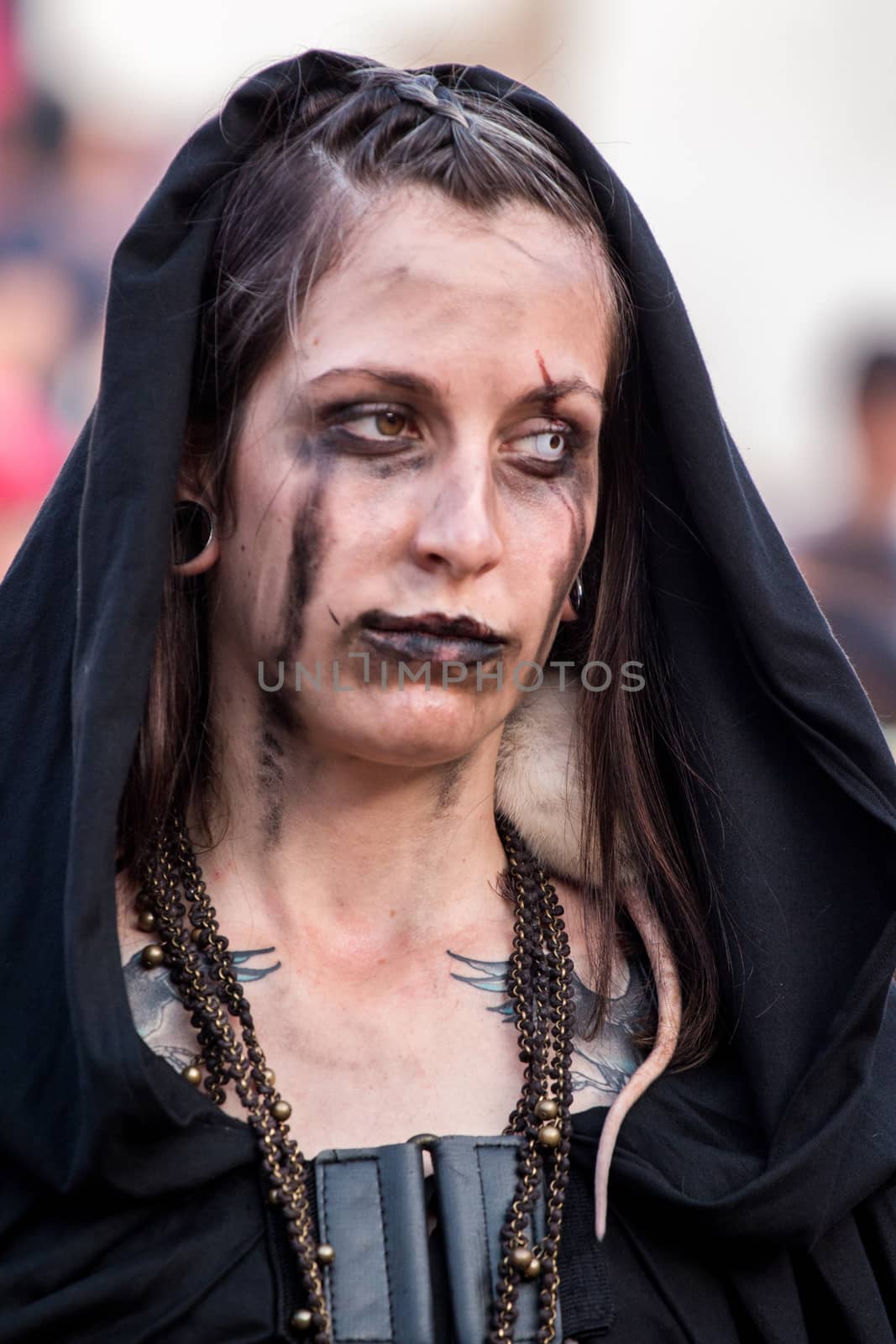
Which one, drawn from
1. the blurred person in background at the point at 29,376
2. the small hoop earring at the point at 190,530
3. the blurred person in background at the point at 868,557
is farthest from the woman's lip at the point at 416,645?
the blurred person in background at the point at 868,557

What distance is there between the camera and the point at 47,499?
188 cm

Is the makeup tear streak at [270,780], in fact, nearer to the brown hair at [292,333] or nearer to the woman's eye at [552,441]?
the brown hair at [292,333]

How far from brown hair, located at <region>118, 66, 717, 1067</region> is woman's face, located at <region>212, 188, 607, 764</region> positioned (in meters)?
0.04

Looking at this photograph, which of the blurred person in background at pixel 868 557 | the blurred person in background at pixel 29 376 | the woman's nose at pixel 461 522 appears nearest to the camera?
the woman's nose at pixel 461 522

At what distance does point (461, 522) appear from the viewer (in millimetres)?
1682

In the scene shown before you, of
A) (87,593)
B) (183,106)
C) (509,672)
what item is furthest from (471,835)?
(183,106)

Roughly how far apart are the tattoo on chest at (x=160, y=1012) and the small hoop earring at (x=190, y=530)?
0.51 metres

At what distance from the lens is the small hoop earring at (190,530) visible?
1872 millimetres

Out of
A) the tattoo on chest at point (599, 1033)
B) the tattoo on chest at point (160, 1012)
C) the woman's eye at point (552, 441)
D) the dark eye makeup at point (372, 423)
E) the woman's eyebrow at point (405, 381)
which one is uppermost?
the woman's eyebrow at point (405, 381)

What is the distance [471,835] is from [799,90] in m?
3.40

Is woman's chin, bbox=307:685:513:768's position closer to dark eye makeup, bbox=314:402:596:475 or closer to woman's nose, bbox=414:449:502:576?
woman's nose, bbox=414:449:502:576

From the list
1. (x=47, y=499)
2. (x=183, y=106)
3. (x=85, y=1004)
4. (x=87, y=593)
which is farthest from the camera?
(x=183, y=106)

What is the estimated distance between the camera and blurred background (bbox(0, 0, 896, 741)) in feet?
13.7

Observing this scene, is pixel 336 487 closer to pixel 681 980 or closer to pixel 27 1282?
pixel 681 980
